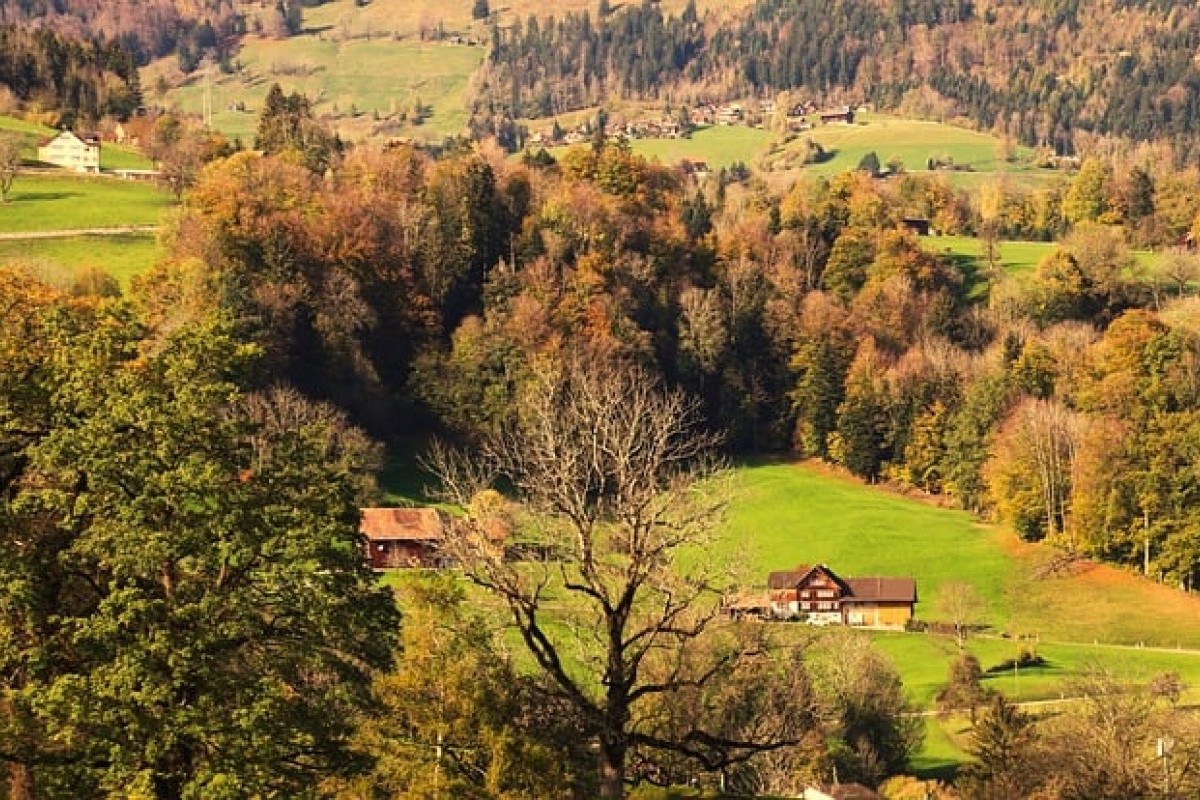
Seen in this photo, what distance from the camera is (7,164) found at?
8938cm

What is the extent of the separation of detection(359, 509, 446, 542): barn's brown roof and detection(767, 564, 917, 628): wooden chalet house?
40.7ft

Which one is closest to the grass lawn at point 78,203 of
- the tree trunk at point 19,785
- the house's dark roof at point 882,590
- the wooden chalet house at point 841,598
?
the wooden chalet house at point 841,598

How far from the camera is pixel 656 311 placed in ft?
298

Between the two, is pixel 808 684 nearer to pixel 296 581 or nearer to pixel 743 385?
pixel 296 581

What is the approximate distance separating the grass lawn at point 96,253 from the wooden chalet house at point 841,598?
→ 1180 inches

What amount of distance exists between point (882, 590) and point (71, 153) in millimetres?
54462

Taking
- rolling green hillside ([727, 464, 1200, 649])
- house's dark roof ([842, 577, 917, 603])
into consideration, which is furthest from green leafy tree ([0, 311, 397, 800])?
house's dark roof ([842, 577, 917, 603])

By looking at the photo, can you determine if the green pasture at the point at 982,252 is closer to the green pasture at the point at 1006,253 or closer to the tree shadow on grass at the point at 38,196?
the green pasture at the point at 1006,253

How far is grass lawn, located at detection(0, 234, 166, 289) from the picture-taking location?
7700cm

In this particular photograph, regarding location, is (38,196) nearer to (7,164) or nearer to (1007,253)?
(7,164)

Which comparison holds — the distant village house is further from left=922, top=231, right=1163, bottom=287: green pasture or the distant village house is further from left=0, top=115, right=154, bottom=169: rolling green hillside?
left=922, top=231, right=1163, bottom=287: green pasture

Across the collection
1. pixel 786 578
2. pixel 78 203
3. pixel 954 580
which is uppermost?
pixel 78 203

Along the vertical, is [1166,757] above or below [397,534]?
above

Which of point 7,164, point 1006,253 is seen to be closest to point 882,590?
point 7,164
